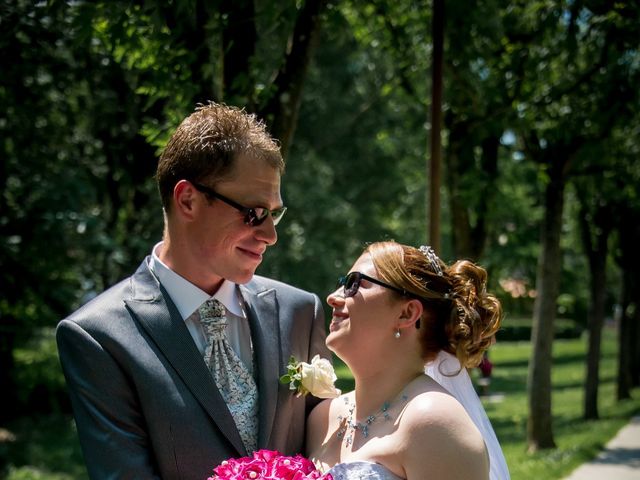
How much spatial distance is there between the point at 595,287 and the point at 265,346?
13104mm

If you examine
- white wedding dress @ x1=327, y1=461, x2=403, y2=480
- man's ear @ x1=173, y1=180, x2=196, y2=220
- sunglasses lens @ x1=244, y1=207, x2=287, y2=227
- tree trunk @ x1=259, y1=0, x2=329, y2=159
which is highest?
tree trunk @ x1=259, y1=0, x2=329, y2=159

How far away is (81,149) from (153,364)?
334 inches

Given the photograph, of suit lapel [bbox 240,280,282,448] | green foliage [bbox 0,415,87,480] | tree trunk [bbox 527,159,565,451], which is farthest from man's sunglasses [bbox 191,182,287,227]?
green foliage [bbox 0,415,87,480]

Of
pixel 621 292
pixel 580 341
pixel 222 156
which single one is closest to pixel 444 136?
pixel 222 156

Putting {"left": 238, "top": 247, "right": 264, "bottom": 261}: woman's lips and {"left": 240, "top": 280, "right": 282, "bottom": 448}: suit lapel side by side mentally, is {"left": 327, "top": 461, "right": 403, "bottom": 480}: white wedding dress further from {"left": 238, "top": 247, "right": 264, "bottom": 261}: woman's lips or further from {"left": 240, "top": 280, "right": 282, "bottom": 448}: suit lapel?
{"left": 238, "top": 247, "right": 264, "bottom": 261}: woman's lips

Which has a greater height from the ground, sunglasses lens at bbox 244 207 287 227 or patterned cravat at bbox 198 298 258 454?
sunglasses lens at bbox 244 207 287 227

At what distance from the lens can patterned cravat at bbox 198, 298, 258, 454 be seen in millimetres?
3018

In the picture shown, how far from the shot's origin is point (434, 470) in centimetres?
277

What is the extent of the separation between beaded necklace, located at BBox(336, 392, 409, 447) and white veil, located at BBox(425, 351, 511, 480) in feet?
1.07

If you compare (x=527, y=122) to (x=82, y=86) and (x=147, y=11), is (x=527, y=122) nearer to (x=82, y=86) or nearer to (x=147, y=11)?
(x=147, y=11)

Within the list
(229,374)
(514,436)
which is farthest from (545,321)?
(229,374)

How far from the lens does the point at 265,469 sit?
8.61ft

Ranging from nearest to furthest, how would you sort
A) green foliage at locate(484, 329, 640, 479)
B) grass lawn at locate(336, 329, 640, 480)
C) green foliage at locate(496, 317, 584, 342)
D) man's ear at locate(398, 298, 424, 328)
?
man's ear at locate(398, 298, 424, 328), grass lawn at locate(336, 329, 640, 480), green foliage at locate(484, 329, 640, 479), green foliage at locate(496, 317, 584, 342)

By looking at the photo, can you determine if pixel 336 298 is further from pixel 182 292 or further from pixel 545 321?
pixel 545 321
